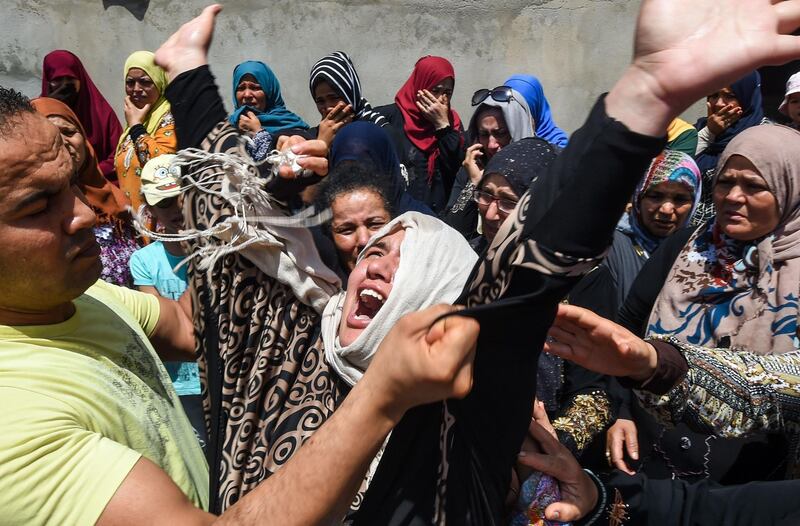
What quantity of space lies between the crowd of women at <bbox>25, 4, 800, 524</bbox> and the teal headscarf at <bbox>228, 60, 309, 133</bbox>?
2206mm

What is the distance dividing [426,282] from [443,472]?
0.53 meters

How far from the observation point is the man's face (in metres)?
1.39

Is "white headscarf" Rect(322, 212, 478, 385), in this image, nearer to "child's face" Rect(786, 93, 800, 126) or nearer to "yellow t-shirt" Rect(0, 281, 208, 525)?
"yellow t-shirt" Rect(0, 281, 208, 525)

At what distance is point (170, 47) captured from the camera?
1827 millimetres

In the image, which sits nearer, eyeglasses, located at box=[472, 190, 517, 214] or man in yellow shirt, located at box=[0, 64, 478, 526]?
man in yellow shirt, located at box=[0, 64, 478, 526]

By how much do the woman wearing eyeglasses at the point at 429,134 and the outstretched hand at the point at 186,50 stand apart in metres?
3.09

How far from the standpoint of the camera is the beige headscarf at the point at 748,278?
2.36 meters

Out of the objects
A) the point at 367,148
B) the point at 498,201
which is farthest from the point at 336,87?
the point at 498,201

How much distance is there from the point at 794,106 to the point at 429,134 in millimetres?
2381

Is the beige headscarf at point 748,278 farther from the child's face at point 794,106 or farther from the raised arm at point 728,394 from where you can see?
the child's face at point 794,106

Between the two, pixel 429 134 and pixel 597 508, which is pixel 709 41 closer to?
pixel 597 508

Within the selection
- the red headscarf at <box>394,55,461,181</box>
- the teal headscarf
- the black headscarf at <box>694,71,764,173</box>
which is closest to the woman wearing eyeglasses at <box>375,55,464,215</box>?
the red headscarf at <box>394,55,461,181</box>

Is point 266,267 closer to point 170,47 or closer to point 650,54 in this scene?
point 170,47

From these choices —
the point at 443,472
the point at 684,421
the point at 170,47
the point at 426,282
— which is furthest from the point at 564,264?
the point at 170,47
